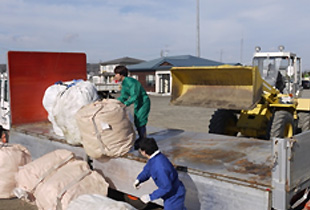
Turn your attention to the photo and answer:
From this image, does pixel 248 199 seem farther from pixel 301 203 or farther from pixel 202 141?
pixel 202 141

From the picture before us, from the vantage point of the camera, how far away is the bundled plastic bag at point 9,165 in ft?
15.0

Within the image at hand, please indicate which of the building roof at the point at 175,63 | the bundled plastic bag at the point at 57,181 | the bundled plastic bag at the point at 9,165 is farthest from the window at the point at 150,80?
the bundled plastic bag at the point at 57,181

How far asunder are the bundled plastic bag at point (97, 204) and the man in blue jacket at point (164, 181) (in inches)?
8.8

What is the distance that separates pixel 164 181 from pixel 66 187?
1.36 m

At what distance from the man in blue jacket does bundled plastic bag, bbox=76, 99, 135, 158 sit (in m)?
0.96

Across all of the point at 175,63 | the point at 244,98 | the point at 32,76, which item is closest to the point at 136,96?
the point at 244,98

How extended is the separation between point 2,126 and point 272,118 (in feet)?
17.6

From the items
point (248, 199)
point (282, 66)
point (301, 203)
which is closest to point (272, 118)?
point (282, 66)

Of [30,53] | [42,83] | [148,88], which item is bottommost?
[148,88]

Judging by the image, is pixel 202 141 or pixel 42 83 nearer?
pixel 202 141

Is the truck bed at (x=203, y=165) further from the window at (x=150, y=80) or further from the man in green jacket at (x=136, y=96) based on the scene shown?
the window at (x=150, y=80)

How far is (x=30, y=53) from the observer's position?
21.9 feet

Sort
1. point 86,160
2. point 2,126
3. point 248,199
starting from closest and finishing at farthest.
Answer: point 248,199 → point 86,160 → point 2,126

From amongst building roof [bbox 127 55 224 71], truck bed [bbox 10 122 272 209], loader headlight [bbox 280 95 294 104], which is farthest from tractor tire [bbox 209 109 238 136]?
building roof [bbox 127 55 224 71]
